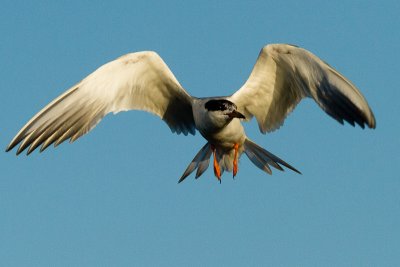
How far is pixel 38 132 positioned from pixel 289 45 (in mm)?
3421

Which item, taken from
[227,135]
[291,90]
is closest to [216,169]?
[227,135]

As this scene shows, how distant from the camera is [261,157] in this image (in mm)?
12812

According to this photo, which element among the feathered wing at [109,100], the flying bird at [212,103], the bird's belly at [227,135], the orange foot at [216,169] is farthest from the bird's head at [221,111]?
the orange foot at [216,169]

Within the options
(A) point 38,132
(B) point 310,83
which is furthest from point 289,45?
(A) point 38,132

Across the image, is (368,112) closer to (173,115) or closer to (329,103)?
(329,103)

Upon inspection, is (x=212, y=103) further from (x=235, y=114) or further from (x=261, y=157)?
(x=261, y=157)

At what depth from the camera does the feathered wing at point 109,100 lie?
1152 cm

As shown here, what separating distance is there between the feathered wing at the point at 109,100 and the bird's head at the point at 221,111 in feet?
2.71

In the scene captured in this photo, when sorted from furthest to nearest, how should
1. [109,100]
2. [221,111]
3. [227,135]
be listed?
1. [227,135]
2. [109,100]
3. [221,111]

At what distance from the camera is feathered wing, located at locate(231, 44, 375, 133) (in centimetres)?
1118

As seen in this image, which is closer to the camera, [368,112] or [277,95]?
[368,112]

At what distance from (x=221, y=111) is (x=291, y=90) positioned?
3.82ft

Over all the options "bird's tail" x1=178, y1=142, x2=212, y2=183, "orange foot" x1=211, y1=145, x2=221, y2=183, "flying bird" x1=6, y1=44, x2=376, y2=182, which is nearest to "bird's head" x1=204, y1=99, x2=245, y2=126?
"flying bird" x1=6, y1=44, x2=376, y2=182

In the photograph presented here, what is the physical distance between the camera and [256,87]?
12445mm
